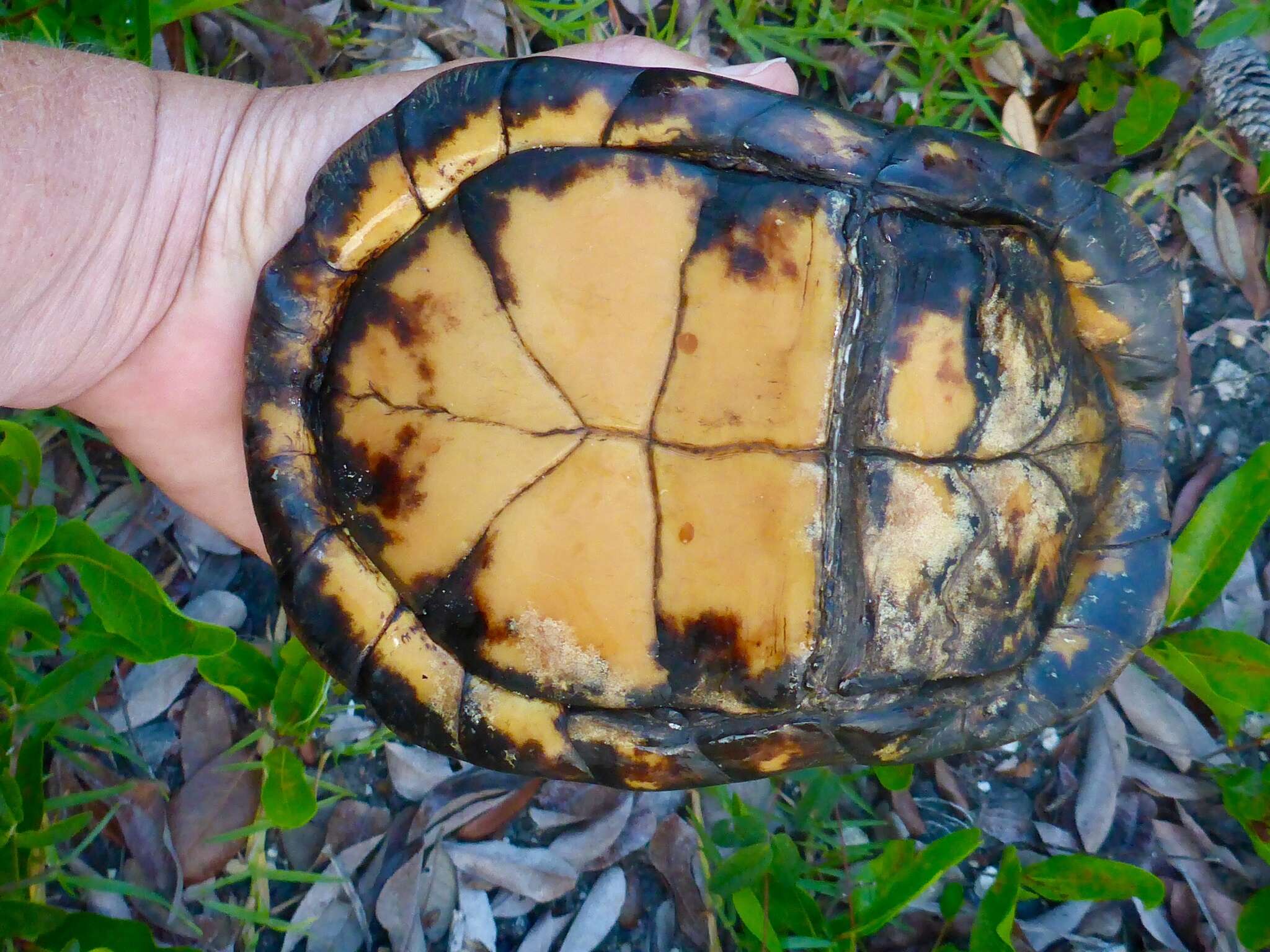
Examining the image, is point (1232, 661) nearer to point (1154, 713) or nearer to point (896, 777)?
point (1154, 713)

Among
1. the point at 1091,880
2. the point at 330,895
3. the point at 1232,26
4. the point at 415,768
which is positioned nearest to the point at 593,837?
the point at 415,768

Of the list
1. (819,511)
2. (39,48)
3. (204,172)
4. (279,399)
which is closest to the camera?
(819,511)

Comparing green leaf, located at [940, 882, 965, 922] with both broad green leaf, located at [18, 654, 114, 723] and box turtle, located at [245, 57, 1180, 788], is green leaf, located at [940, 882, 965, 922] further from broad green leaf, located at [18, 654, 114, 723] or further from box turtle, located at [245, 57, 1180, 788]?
broad green leaf, located at [18, 654, 114, 723]

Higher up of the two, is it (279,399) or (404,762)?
(279,399)

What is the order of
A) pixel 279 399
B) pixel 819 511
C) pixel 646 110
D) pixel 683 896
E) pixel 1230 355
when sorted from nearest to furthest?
pixel 819 511
pixel 646 110
pixel 279 399
pixel 683 896
pixel 1230 355

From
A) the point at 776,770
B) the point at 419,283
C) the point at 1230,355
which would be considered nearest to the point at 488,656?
the point at 776,770

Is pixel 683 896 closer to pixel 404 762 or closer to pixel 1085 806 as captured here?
pixel 404 762

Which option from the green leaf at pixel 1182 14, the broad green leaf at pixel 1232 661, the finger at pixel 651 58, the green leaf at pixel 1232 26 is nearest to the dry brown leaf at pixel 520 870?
the broad green leaf at pixel 1232 661

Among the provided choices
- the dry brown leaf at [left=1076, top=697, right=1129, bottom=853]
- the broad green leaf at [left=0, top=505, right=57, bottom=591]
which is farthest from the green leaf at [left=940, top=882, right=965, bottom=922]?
the broad green leaf at [left=0, top=505, right=57, bottom=591]
